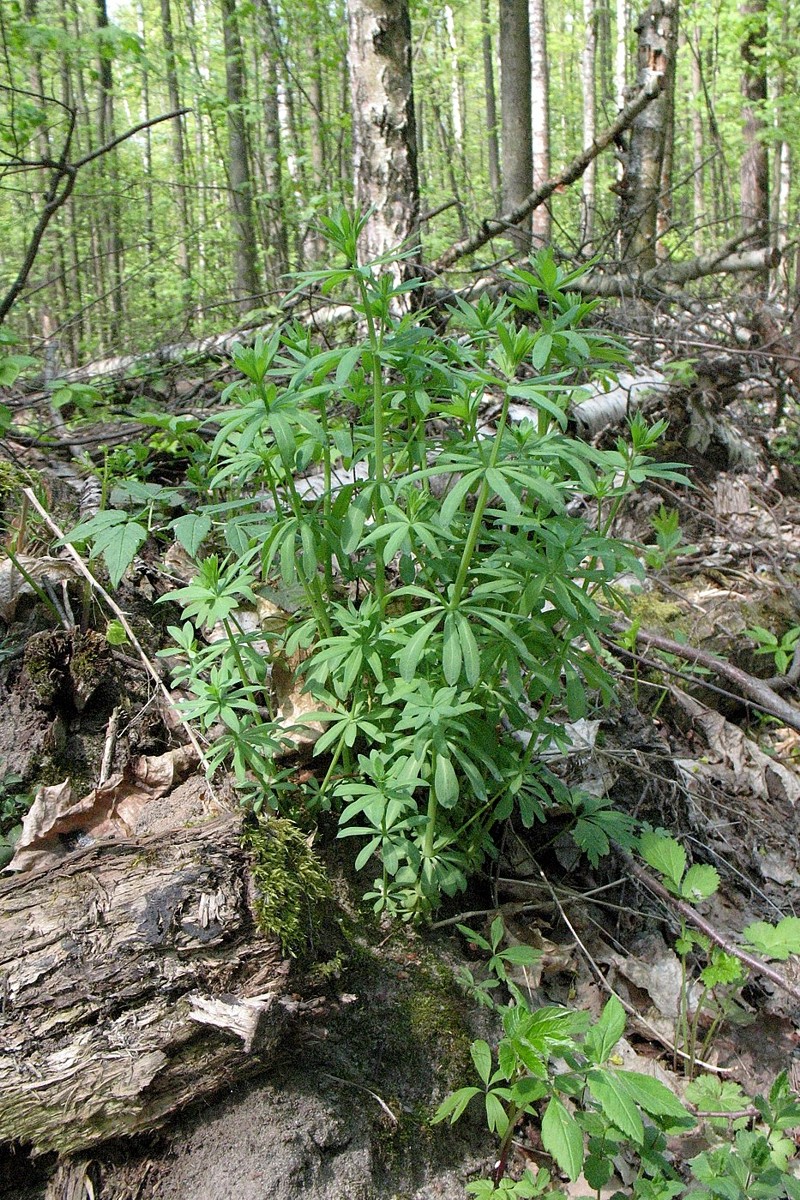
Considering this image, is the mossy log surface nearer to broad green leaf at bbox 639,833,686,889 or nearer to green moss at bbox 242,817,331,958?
green moss at bbox 242,817,331,958

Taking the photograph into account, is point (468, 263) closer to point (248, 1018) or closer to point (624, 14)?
point (248, 1018)

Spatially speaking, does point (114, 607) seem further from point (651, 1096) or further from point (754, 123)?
point (754, 123)

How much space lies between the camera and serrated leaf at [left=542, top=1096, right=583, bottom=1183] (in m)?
1.53

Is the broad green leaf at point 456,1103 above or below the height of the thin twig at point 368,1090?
above

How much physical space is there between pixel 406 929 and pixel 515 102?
9.75 metres

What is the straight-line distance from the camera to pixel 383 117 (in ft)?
13.5

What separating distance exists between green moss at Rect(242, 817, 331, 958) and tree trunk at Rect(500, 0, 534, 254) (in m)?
8.67

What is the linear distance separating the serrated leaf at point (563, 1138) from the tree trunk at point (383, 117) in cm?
388

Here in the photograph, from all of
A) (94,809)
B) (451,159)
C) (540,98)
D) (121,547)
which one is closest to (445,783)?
(121,547)

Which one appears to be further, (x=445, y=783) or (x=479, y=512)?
(x=445, y=783)

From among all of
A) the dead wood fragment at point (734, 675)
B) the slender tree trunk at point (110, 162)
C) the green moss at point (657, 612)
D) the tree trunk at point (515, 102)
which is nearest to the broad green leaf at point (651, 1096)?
the dead wood fragment at point (734, 675)

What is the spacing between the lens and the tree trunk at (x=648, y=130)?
6633 millimetres

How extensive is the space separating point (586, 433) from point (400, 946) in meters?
3.15

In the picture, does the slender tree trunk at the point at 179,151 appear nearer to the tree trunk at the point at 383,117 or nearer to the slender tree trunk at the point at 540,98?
the slender tree trunk at the point at 540,98
